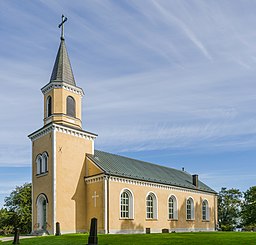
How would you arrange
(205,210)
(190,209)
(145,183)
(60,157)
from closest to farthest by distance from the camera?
1. (60,157)
2. (145,183)
3. (190,209)
4. (205,210)

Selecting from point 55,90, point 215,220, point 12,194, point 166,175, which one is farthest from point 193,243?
point 12,194

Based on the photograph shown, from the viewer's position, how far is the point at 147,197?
34094 mm

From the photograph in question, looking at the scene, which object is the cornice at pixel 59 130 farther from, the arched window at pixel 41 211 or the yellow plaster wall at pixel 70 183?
the arched window at pixel 41 211

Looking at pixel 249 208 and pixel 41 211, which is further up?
pixel 41 211

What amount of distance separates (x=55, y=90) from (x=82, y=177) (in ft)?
Result: 27.1

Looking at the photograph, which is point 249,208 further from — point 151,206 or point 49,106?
point 49,106

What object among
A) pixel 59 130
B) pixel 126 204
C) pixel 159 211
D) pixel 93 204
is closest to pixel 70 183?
pixel 93 204

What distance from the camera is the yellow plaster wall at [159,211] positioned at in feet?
98.0

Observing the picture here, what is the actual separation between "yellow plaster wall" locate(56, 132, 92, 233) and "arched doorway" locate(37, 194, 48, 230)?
6.73 ft

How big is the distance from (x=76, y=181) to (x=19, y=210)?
65.1 ft

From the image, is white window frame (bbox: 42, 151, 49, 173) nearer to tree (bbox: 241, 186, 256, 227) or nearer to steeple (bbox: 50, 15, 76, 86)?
steeple (bbox: 50, 15, 76, 86)

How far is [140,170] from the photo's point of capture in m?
36.4

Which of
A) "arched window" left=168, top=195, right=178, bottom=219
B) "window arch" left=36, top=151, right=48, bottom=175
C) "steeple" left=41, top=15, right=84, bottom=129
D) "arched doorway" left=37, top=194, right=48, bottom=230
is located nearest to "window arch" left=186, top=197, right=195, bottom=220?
"arched window" left=168, top=195, right=178, bottom=219

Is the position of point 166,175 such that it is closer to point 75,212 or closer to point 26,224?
point 75,212
